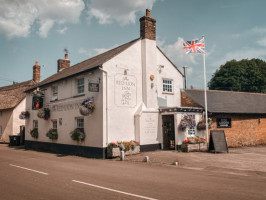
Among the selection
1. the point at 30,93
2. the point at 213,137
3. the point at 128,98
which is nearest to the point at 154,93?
the point at 128,98

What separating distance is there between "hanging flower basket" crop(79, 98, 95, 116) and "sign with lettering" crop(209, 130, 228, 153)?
7.78m

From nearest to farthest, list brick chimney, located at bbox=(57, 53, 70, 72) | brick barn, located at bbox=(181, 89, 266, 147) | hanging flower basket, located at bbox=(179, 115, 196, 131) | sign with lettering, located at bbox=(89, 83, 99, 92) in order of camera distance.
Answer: sign with lettering, located at bbox=(89, 83, 99, 92), hanging flower basket, located at bbox=(179, 115, 196, 131), brick barn, located at bbox=(181, 89, 266, 147), brick chimney, located at bbox=(57, 53, 70, 72)

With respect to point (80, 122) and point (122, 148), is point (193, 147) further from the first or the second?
point (80, 122)

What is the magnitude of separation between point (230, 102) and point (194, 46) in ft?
24.9

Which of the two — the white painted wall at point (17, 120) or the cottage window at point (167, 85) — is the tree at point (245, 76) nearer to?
the cottage window at point (167, 85)

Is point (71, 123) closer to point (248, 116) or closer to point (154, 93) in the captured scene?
point (154, 93)

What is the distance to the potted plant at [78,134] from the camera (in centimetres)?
1682

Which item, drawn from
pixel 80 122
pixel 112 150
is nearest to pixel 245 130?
pixel 112 150

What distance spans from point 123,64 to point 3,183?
10.9 meters

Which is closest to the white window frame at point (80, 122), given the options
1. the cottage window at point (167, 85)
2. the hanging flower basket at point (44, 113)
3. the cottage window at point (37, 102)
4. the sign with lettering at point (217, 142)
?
the hanging flower basket at point (44, 113)

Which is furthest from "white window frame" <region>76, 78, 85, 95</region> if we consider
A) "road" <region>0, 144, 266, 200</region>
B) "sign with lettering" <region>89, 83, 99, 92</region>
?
"road" <region>0, 144, 266, 200</region>

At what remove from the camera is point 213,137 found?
16.0 m

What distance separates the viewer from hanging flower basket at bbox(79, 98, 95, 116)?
15766 mm

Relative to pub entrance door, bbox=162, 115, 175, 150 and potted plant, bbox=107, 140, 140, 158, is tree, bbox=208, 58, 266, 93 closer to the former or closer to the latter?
pub entrance door, bbox=162, 115, 175, 150
